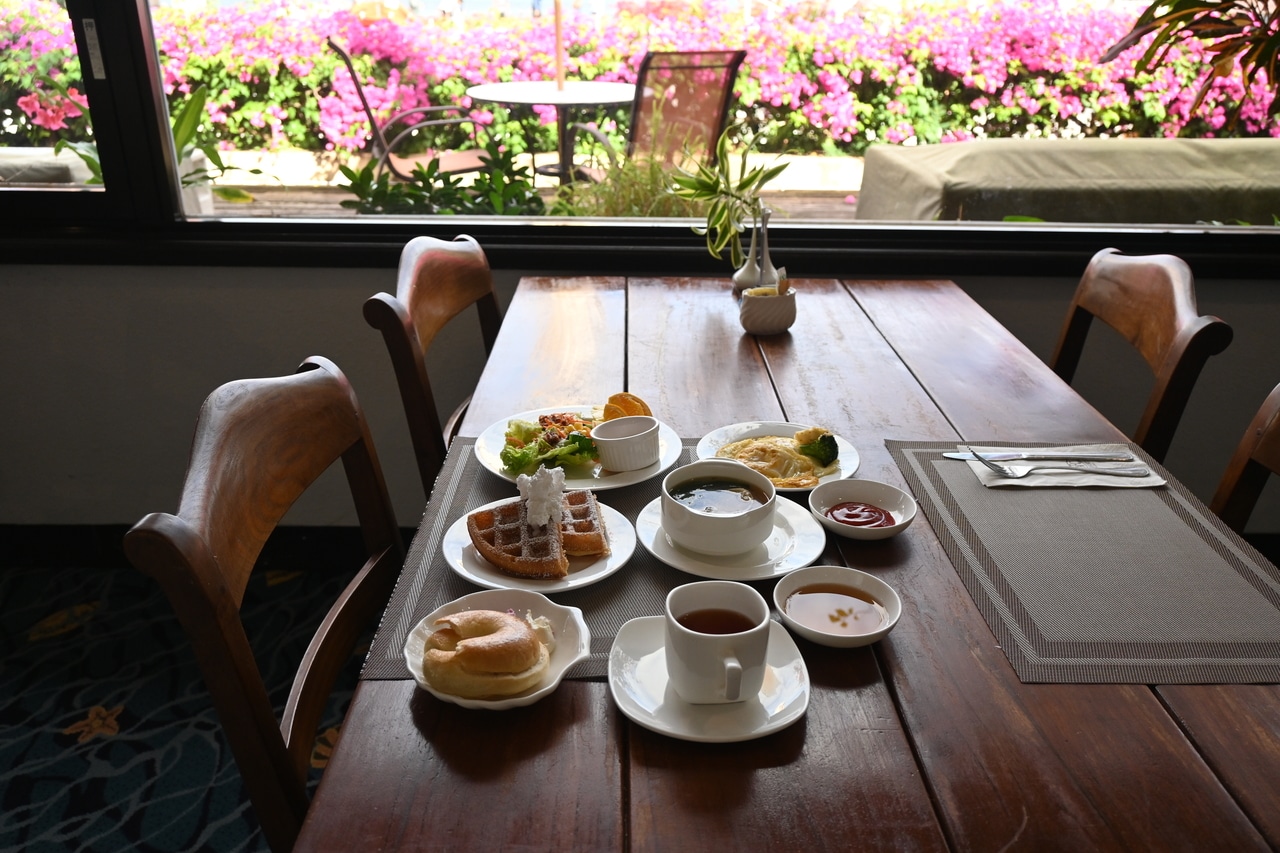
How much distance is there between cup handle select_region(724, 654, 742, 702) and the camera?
786 millimetres

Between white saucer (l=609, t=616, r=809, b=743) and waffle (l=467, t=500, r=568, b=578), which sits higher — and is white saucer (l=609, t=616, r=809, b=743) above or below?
below

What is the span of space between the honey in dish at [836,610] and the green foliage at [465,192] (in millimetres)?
1767

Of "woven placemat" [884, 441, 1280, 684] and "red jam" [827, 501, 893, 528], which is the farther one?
"red jam" [827, 501, 893, 528]

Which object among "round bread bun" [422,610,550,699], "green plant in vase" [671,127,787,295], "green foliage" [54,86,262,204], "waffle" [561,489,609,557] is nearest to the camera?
"round bread bun" [422,610,550,699]

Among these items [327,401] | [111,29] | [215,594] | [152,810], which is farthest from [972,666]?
[111,29]

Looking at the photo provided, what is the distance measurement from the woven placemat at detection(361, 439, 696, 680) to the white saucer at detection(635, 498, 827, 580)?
0.6 inches

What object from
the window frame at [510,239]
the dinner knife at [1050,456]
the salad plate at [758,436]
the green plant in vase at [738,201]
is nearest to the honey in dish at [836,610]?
the salad plate at [758,436]

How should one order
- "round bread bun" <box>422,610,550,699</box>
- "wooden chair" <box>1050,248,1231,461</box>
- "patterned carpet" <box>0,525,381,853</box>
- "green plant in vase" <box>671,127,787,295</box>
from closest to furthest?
"round bread bun" <box>422,610,550,699</box>, "wooden chair" <box>1050,248,1231,461</box>, "patterned carpet" <box>0,525,381,853</box>, "green plant in vase" <box>671,127,787,295</box>

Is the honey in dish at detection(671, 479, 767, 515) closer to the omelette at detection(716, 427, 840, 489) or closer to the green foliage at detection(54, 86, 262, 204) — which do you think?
the omelette at detection(716, 427, 840, 489)

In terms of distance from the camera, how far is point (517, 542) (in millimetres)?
1044

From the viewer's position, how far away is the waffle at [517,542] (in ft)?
3.30

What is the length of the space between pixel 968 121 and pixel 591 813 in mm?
2249

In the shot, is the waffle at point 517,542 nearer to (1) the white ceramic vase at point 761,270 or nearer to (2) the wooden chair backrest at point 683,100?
(1) the white ceramic vase at point 761,270

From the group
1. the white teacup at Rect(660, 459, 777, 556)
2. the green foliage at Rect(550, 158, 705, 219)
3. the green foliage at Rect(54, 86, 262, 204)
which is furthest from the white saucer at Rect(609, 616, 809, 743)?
the green foliage at Rect(54, 86, 262, 204)
